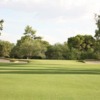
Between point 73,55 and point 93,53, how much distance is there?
18.7ft

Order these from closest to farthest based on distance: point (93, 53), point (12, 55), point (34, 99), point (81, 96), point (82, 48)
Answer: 1. point (34, 99)
2. point (81, 96)
3. point (93, 53)
4. point (12, 55)
5. point (82, 48)

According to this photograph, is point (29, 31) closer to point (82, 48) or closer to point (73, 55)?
point (82, 48)

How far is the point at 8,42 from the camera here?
115 metres

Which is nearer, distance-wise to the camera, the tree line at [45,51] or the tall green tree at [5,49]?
the tree line at [45,51]

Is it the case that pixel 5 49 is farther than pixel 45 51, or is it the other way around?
pixel 5 49

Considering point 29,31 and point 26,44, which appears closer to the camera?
point 26,44

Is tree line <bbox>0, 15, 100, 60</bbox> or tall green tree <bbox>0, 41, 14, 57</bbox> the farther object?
tall green tree <bbox>0, 41, 14, 57</bbox>

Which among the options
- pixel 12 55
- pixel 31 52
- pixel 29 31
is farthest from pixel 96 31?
pixel 29 31

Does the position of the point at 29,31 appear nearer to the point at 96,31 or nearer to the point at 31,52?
the point at 31,52

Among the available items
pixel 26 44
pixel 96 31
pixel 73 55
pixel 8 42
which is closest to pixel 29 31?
pixel 8 42

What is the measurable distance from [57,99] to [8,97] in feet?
6.06

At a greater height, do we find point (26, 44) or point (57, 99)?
point (26, 44)

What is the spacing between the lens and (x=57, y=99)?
40.3 feet

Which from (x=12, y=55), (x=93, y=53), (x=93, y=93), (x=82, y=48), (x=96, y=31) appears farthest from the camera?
(x=82, y=48)
